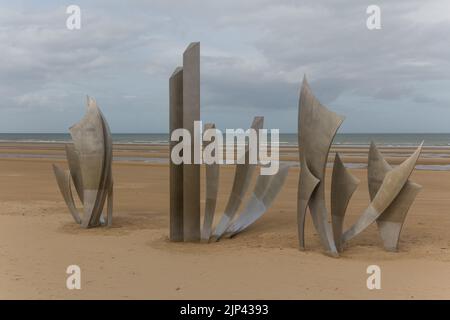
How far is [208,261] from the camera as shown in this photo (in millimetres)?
7129

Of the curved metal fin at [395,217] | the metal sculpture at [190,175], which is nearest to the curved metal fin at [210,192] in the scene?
the metal sculpture at [190,175]

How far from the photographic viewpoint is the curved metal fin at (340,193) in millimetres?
7715

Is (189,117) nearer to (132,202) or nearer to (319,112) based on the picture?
(319,112)

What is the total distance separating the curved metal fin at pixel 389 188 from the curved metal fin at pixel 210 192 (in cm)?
256

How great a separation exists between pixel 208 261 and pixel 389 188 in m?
3.14

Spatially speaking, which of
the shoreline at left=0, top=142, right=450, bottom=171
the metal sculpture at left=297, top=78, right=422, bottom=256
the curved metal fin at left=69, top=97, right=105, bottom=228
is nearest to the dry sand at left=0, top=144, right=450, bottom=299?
the metal sculpture at left=297, top=78, right=422, bottom=256

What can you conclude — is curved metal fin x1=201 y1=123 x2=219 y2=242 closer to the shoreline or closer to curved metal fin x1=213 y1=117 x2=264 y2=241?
curved metal fin x1=213 y1=117 x2=264 y2=241

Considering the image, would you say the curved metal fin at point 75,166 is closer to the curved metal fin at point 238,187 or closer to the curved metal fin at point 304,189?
the curved metal fin at point 238,187

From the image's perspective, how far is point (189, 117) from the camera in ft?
27.1

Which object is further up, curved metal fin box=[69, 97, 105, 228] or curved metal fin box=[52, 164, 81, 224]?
curved metal fin box=[69, 97, 105, 228]

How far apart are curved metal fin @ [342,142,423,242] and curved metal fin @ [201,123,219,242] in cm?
256

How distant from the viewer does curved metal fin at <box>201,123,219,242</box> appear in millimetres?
8312

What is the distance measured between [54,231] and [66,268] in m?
2.80
